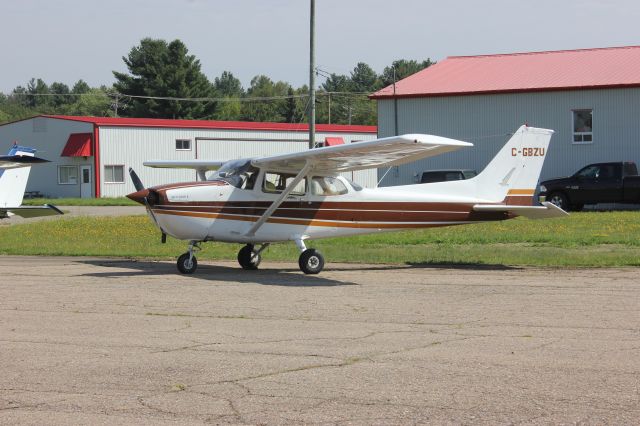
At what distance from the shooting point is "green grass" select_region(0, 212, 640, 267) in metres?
17.9

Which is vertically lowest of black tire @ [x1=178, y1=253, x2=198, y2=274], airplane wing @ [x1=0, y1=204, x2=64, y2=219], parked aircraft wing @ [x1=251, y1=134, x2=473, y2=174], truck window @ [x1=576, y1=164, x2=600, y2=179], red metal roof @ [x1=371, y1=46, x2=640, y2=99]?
black tire @ [x1=178, y1=253, x2=198, y2=274]

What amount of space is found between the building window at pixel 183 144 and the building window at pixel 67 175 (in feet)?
21.0

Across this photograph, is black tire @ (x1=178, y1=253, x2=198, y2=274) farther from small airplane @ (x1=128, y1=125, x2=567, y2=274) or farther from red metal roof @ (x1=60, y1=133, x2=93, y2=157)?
red metal roof @ (x1=60, y1=133, x2=93, y2=157)

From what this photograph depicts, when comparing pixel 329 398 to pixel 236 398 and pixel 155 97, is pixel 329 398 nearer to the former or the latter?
pixel 236 398

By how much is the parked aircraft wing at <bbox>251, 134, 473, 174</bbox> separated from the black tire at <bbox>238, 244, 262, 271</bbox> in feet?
5.38

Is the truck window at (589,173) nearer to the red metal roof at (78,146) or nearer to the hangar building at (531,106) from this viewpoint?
the hangar building at (531,106)

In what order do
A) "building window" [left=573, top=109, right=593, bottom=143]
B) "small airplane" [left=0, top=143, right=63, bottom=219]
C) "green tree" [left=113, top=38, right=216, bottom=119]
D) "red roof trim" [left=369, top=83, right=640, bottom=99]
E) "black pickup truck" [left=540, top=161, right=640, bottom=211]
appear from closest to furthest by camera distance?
"small airplane" [left=0, top=143, right=63, bottom=219]
"black pickup truck" [left=540, top=161, right=640, bottom=211]
"red roof trim" [left=369, top=83, right=640, bottom=99]
"building window" [left=573, top=109, right=593, bottom=143]
"green tree" [left=113, top=38, right=216, bottom=119]

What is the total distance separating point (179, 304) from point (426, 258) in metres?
7.33

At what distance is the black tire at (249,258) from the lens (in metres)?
16.8

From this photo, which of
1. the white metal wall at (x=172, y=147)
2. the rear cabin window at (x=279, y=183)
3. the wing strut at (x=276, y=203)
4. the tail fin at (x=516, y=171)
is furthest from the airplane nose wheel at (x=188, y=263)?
the white metal wall at (x=172, y=147)

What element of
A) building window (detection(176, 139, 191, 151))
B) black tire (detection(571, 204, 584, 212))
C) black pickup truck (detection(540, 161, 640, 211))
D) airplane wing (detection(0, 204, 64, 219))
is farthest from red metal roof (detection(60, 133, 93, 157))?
black tire (detection(571, 204, 584, 212))

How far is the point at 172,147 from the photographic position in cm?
5728

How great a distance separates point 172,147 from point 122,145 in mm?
3035

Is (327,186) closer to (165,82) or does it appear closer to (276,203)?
(276,203)
